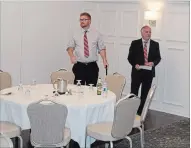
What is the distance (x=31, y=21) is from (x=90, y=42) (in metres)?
1.41

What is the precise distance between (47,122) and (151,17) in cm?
386

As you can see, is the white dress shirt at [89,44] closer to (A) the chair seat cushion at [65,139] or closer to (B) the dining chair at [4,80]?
(B) the dining chair at [4,80]

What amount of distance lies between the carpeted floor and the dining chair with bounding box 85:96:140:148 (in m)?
0.82

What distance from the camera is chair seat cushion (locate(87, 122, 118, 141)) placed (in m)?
4.55

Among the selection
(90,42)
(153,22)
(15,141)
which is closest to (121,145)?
(15,141)

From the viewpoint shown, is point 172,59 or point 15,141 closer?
point 15,141

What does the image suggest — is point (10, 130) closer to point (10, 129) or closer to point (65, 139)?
point (10, 129)

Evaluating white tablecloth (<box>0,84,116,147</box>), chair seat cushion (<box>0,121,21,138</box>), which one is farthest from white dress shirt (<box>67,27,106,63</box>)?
chair seat cushion (<box>0,121,21,138</box>)

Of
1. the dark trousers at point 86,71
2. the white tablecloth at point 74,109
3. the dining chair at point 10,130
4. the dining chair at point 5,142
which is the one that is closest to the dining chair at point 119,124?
the white tablecloth at point 74,109

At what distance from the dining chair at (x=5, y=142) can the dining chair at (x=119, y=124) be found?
1477mm

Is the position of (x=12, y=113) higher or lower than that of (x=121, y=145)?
higher

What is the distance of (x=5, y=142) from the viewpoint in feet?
10.3

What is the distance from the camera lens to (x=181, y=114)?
286 inches

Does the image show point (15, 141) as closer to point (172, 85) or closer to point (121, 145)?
point (121, 145)
